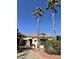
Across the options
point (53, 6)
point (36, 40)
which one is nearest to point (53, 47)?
point (36, 40)

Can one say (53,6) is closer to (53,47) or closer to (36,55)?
(53,47)

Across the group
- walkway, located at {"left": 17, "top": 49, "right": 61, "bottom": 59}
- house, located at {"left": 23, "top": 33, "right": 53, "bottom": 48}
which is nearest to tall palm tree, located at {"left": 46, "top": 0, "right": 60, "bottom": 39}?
house, located at {"left": 23, "top": 33, "right": 53, "bottom": 48}

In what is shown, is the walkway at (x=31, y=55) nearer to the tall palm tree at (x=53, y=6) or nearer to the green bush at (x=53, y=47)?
the green bush at (x=53, y=47)

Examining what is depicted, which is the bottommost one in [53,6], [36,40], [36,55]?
[36,55]

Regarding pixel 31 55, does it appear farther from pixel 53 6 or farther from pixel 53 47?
pixel 53 6

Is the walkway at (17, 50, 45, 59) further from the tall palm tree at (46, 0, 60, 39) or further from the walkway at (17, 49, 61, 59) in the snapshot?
the tall palm tree at (46, 0, 60, 39)

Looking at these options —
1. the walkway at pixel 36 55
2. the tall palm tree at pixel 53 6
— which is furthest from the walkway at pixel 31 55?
the tall palm tree at pixel 53 6

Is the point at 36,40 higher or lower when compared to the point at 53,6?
lower

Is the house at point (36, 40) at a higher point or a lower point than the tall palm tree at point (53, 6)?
lower
